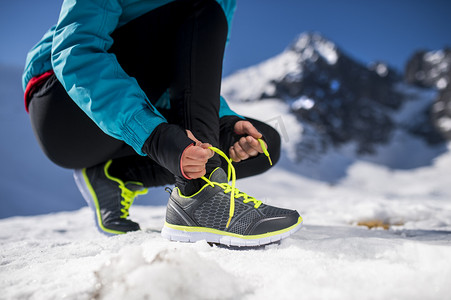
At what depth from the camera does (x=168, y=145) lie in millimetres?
729

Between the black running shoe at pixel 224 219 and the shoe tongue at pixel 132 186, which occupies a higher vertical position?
the black running shoe at pixel 224 219

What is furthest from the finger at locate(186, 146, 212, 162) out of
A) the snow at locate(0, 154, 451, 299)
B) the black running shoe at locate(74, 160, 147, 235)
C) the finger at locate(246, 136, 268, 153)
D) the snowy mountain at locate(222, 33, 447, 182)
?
the snowy mountain at locate(222, 33, 447, 182)

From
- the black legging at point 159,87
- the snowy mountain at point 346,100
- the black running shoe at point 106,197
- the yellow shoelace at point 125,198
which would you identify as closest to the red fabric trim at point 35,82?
the black legging at point 159,87

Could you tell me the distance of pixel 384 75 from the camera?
60.2 metres

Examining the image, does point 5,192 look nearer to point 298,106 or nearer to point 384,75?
point 298,106

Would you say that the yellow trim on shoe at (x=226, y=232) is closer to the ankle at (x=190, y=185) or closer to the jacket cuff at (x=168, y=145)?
the ankle at (x=190, y=185)

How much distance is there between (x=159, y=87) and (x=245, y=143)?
0.54m

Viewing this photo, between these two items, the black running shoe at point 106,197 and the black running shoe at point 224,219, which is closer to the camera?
the black running shoe at point 224,219

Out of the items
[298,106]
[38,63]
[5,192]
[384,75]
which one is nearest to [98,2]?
[38,63]

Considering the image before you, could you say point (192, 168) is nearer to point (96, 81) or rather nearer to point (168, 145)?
point (168, 145)

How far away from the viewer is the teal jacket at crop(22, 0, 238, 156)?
0.78 metres

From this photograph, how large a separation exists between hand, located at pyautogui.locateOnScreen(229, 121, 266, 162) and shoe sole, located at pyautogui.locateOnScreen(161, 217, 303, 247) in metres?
0.37

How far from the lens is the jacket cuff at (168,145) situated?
2.37 feet

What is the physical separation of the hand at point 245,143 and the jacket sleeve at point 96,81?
1.41ft
